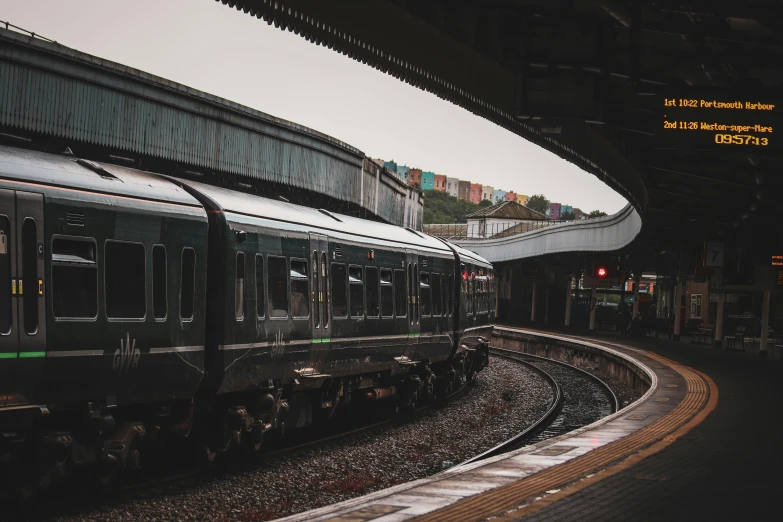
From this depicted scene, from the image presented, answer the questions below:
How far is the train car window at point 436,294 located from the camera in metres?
19.6

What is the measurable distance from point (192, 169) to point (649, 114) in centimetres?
1158

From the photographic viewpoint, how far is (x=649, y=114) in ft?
55.5

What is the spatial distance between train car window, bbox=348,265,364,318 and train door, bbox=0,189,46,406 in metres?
6.93

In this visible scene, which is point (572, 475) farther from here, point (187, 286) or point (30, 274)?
point (30, 274)

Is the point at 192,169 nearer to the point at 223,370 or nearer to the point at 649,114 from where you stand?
the point at 649,114

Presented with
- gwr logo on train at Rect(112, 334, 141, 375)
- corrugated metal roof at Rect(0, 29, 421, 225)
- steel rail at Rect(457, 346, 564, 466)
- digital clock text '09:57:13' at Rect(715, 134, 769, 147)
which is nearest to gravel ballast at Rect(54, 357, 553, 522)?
steel rail at Rect(457, 346, 564, 466)

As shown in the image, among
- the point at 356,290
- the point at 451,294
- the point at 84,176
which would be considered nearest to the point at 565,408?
the point at 451,294

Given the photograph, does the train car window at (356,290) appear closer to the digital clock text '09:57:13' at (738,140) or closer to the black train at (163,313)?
the black train at (163,313)

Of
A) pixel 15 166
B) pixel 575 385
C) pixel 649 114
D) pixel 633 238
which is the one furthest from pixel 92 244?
pixel 633 238

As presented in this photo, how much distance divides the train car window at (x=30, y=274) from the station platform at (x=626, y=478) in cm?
282

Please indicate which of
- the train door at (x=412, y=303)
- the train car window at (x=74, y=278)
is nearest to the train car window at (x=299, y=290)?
the train car window at (x=74, y=278)

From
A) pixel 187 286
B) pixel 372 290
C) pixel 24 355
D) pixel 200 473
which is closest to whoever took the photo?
pixel 24 355

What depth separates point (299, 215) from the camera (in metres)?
13.7

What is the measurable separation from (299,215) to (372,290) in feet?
8.94
